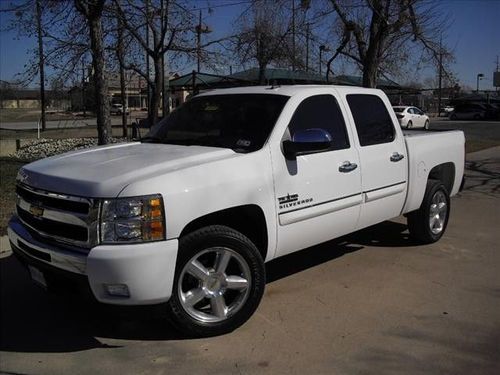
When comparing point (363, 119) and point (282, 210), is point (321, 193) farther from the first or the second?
point (363, 119)

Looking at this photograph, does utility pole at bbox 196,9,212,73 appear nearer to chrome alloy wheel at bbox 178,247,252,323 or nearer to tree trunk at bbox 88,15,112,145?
tree trunk at bbox 88,15,112,145

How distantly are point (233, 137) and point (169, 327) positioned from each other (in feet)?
5.16

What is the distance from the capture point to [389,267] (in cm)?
560

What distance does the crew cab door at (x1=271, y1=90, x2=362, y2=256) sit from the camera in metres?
4.39

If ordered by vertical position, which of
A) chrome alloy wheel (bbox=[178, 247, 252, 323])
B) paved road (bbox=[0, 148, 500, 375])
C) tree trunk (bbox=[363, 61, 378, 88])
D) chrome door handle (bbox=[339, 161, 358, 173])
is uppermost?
tree trunk (bbox=[363, 61, 378, 88])

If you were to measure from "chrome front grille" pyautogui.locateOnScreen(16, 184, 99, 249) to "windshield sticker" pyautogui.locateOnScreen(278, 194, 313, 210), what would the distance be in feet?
4.80

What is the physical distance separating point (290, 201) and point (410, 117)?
33.1 metres

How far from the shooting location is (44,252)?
3785 mm

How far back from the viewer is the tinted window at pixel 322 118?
475 cm

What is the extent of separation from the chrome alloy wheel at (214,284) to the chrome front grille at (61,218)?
27.3 inches

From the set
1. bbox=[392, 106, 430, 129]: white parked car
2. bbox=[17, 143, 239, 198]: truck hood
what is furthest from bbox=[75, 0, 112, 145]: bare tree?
bbox=[392, 106, 430, 129]: white parked car

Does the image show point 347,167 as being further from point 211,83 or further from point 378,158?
point 211,83

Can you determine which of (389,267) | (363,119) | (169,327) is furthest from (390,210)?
(169,327)

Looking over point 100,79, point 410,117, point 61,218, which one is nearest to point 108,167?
point 61,218
